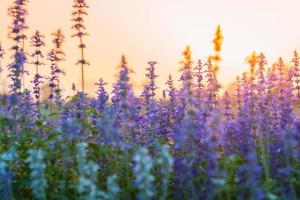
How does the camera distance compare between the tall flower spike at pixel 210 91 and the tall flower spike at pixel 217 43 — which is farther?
the tall flower spike at pixel 210 91

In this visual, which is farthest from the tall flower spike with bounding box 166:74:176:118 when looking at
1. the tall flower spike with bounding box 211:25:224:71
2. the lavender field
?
the tall flower spike with bounding box 211:25:224:71

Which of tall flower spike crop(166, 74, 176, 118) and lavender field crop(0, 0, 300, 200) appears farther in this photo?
tall flower spike crop(166, 74, 176, 118)

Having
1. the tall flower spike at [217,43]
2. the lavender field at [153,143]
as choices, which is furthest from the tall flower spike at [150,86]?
the tall flower spike at [217,43]

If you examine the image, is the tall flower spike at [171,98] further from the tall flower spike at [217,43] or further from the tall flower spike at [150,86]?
the tall flower spike at [217,43]

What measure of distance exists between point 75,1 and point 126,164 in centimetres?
341

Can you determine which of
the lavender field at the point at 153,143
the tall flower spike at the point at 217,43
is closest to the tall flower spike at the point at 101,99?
the lavender field at the point at 153,143

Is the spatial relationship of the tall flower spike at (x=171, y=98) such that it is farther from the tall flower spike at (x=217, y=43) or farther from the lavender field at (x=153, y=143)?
the tall flower spike at (x=217, y=43)

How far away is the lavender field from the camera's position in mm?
7238

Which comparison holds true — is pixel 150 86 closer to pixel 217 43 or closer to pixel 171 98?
pixel 171 98

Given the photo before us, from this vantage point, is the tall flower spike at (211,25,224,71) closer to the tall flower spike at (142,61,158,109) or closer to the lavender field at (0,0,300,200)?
the lavender field at (0,0,300,200)

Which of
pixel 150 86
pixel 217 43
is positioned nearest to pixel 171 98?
pixel 150 86

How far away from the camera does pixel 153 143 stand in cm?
1026

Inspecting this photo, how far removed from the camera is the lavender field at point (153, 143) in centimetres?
724

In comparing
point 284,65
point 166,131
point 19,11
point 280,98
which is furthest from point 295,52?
point 19,11
